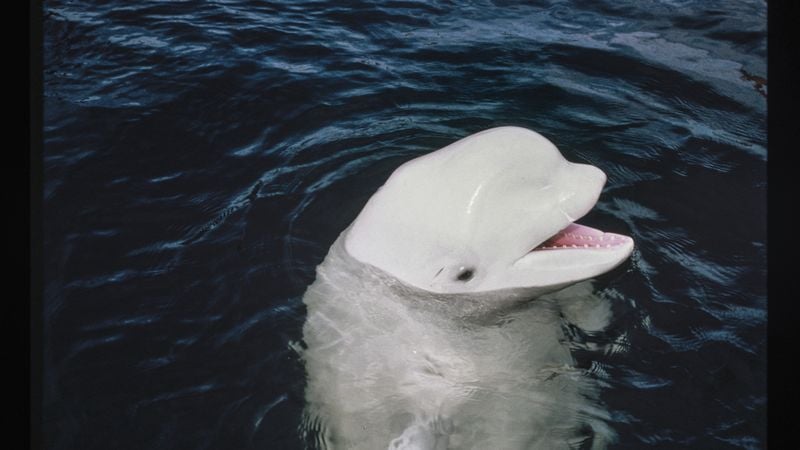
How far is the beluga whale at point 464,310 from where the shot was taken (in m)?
4.32

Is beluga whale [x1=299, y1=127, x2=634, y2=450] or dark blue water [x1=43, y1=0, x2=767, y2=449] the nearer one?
beluga whale [x1=299, y1=127, x2=634, y2=450]

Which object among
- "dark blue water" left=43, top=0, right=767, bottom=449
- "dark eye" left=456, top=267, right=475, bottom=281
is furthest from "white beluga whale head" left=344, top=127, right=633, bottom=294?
"dark blue water" left=43, top=0, right=767, bottom=449

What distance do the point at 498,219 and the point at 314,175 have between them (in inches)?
121

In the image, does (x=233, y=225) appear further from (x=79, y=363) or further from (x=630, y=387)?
(x=630, y=387)

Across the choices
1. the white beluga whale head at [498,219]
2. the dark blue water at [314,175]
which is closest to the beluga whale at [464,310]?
the white beluga whale head at [498,219]

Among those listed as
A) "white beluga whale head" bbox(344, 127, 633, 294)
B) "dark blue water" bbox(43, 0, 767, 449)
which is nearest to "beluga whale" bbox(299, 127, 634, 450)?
"white beluga whale head" bbox(344, 127, 633, 294)

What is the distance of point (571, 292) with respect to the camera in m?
5.37

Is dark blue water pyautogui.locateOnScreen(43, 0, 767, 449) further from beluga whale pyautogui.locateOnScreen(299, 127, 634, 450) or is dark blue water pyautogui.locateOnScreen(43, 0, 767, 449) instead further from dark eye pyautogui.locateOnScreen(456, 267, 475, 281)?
dark eye pyautogui.locateOnScreen(456, 267, 475, 281)

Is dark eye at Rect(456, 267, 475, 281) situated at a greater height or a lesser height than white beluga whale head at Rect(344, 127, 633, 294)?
lesser

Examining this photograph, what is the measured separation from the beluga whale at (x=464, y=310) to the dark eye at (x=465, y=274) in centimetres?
1

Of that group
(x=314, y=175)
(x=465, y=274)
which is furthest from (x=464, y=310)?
(x=314, y=175)

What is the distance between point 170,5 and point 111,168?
17.4 ft

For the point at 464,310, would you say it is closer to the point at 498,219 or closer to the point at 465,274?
the point at 465,274

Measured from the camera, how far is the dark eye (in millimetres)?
4516
